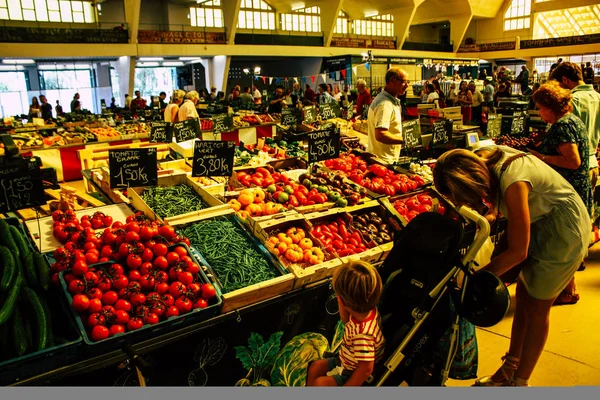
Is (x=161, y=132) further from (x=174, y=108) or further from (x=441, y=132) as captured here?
(x=441, y=132)

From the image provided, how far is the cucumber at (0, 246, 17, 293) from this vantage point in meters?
2.32

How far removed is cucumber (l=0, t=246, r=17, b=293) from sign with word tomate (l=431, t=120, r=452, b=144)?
498 centimetres

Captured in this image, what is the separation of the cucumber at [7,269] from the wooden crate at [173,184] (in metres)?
1.00

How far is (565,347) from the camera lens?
11.3ft

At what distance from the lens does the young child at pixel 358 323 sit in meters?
2.10

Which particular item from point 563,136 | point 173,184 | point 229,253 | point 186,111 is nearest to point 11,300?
point 229,253

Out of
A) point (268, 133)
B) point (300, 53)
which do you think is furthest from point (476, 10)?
point (268, 133)

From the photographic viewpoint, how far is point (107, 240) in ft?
9.09

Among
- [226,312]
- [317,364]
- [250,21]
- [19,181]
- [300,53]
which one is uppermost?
[250,21]

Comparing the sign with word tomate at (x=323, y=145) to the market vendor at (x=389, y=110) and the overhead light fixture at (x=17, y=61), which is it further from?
the overhead light fixture at (x=17, y=61)

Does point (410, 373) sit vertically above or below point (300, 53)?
below

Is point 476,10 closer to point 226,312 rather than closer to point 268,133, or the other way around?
point 268,133

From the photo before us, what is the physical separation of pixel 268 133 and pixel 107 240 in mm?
8337

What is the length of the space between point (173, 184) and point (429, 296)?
2.88 m
